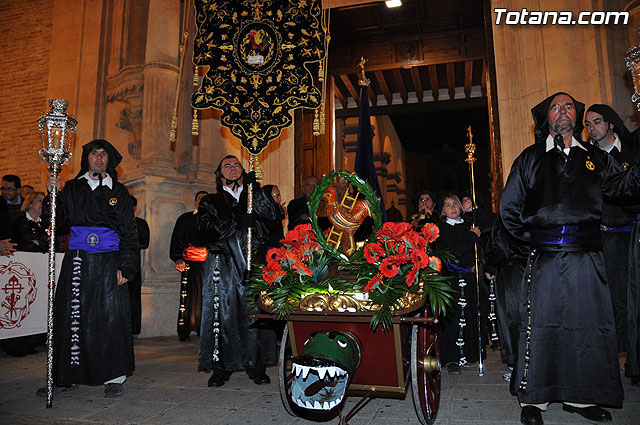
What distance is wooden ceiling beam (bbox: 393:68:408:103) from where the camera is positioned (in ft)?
40.9

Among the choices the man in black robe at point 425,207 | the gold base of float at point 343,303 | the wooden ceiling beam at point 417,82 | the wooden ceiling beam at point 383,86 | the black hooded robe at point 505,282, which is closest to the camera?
the gold base of float at point 343,303

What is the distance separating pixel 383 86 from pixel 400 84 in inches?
19.0

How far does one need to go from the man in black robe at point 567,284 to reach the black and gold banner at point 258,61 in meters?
2.30

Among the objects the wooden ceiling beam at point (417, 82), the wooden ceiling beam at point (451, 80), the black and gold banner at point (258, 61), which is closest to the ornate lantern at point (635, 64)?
the black and gold banner at point (258, 61)

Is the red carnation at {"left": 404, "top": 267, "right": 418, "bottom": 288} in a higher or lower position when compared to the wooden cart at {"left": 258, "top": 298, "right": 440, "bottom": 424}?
higher

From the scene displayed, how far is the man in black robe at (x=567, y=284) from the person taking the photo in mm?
2887

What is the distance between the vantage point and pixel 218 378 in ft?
13.6

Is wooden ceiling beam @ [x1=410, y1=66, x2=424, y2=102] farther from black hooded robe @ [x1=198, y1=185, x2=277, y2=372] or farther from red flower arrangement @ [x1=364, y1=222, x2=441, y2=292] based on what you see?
red flower arrangement @ [x1=364, y1=222, x2=441, y2=292]

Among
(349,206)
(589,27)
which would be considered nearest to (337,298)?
(349,206)

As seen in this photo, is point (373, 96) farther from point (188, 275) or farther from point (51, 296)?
point (51, 296)

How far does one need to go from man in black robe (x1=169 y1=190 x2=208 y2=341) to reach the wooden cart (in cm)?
442

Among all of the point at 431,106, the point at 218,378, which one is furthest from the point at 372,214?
the point at 431,106

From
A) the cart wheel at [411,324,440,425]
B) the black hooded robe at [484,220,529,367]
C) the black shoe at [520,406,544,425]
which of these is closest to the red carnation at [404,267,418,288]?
the cart wheel at [411,324,440,425]

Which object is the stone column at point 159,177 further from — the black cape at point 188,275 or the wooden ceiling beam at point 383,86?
the wooden ceiling beam at point 383,86
